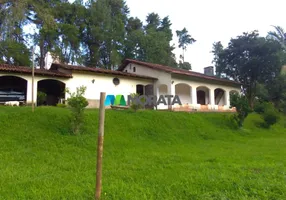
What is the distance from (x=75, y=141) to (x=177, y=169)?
4.10 meters

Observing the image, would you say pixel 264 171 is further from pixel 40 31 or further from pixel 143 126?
pixel 40 31

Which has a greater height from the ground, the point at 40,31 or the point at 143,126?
the point at 40,31

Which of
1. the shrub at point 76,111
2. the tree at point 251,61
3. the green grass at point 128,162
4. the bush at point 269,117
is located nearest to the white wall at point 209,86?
the tree at point 251,61

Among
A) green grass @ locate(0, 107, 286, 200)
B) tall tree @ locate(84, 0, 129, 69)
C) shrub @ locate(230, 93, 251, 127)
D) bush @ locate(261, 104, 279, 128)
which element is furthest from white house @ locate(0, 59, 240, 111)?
tall tree @ locate(84, 0, 129, 69)

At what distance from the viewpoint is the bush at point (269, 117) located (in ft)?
47.5

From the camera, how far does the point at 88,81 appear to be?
15.8 m

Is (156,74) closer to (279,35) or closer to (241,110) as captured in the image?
(241,110)

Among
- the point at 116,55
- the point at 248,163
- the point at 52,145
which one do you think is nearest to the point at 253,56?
the point at 116,55

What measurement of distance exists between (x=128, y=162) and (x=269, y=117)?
450 inches

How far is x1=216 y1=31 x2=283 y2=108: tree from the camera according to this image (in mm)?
21188

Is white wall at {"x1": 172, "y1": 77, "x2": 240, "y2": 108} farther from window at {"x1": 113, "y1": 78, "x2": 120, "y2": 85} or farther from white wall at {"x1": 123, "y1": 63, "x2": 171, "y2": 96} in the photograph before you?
window at {"x1": 113, "y1": 78, "x2": 120, "y2": 85}

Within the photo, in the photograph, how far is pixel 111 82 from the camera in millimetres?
16625

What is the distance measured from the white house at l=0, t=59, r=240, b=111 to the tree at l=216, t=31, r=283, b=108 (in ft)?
9.44

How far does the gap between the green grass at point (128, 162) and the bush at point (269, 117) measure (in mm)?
3716
